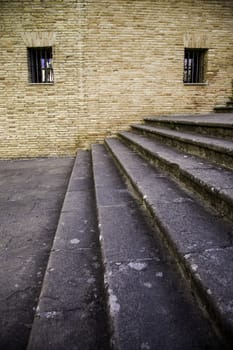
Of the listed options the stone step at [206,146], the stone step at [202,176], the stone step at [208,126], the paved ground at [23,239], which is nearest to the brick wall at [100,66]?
the paved ground at [23,239]

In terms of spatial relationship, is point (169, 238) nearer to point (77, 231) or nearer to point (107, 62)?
point (77, 231)

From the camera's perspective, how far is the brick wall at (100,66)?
602 centimetres

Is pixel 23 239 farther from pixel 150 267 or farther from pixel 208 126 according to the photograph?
pixel 208 126

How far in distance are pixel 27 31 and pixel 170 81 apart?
13.6 feet

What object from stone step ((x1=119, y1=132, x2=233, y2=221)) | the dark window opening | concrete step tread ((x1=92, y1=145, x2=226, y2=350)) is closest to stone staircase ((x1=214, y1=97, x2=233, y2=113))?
the dark window opening

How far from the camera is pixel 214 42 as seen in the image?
6504mm

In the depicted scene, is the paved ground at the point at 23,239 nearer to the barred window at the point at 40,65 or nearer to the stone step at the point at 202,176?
the stone step at the point at 202,176

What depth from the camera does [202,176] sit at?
78.4 inches

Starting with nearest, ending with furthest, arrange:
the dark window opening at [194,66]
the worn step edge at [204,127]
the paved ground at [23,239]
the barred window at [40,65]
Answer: the paved ground at [23,239]
the worn step edge at [204,127]
the barred window at [40,65]
the dark window opening at [194,66]

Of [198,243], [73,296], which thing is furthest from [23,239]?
[198,243]

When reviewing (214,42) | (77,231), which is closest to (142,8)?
(214,42)

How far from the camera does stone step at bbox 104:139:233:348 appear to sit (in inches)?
38.4

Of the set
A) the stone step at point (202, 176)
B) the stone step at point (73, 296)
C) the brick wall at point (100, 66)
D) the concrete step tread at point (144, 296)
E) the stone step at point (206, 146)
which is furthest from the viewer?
the brick wall at point (100, 66)

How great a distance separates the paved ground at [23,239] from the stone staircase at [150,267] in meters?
0.17
